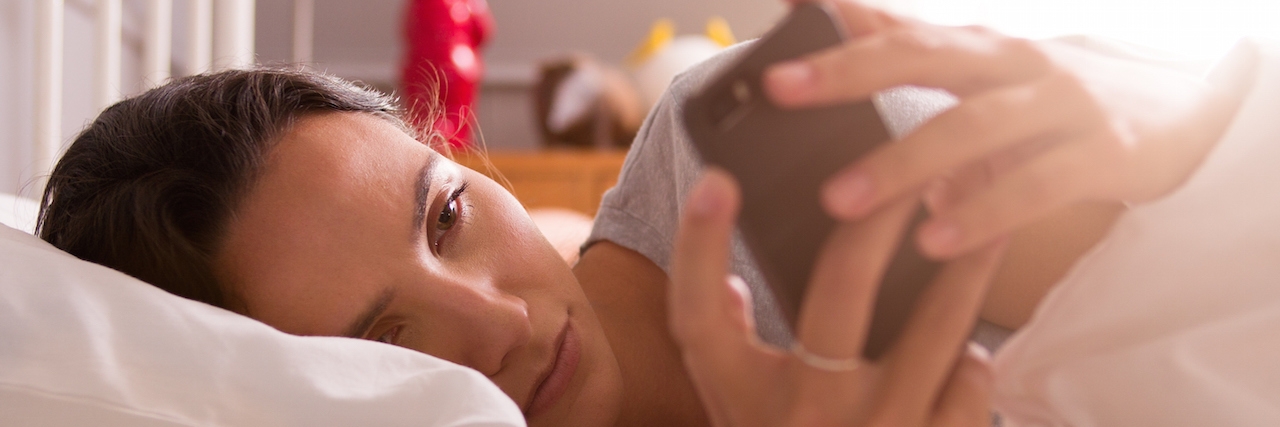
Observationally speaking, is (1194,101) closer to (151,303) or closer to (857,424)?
(857,424)

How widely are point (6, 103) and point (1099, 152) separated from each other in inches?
51.1

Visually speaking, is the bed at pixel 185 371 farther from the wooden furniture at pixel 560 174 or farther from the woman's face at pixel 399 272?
the wooden furniture at pixel 560 174

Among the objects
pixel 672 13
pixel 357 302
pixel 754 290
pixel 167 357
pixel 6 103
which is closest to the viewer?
pixel 167 357

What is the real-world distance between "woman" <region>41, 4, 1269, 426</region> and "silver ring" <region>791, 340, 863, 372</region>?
0.02 metres

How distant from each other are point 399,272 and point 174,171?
0.64ft

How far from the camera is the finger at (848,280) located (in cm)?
33

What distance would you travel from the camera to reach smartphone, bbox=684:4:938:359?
33 centimetres

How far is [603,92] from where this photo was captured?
2.04m

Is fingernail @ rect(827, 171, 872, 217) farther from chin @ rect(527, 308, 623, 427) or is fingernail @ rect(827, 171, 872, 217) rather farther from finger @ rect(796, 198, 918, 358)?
chin @ rect(527, 308, 623, 427)

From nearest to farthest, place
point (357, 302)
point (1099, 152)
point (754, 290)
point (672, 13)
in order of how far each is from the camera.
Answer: point (1099, 152) → point (357, 302) → point (754, 290) → point (672, 13)

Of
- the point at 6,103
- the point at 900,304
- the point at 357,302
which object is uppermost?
the point at 900,304

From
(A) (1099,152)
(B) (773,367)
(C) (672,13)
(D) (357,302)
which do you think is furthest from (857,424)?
(C) (672,13)

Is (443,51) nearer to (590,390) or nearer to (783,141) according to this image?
(590,390)

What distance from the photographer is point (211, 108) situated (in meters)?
0.67
